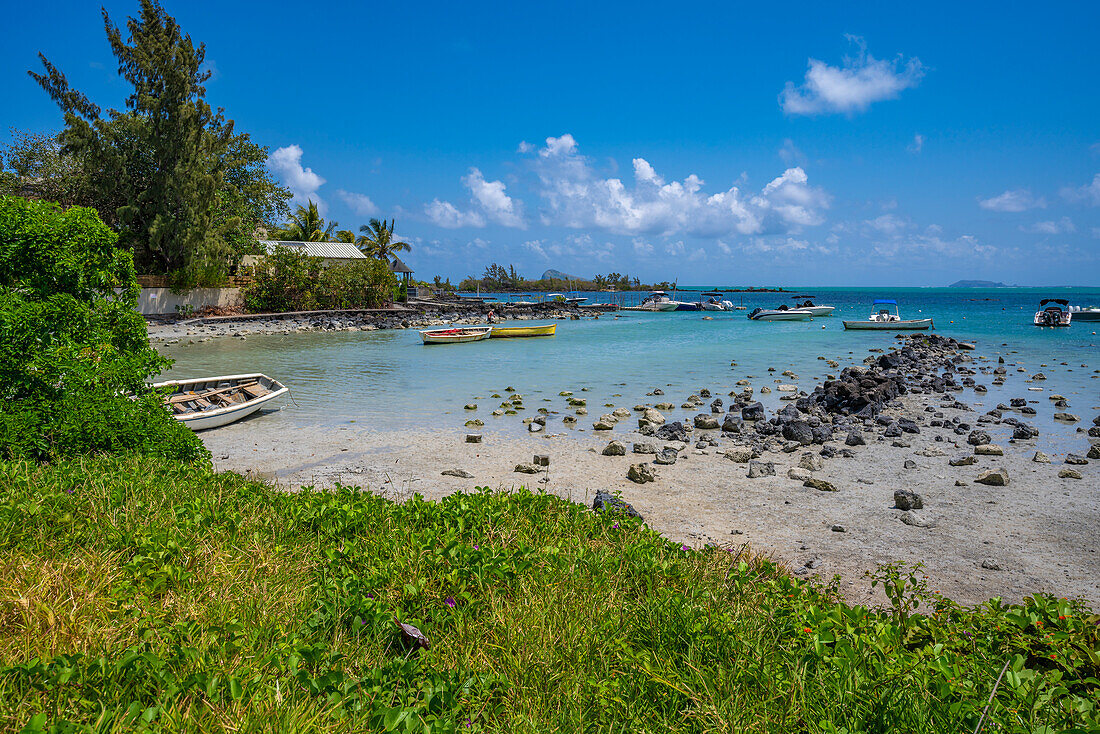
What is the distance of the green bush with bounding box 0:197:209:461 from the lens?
6.28 metres

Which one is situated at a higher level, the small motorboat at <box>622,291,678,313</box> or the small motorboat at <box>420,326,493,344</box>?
the small motorboat at <box>622,291,678,313</box>

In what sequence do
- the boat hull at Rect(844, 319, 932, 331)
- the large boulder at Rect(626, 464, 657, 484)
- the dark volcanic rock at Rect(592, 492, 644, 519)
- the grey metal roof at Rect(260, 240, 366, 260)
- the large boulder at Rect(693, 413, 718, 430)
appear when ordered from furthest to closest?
1. the grey metal roof at Rect(260, 240, 366, 260)
2. the boat hull at Rect(844, 319, 932, 331)
3. the large boulder at Rect(693, 413, 718, 430)
4. the large boulder at Rect(626, 464, 657, 484)
5. the dark volcanic rock at Rect(592, 492, 644, 519)

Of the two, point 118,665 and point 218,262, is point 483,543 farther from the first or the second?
point 218,262

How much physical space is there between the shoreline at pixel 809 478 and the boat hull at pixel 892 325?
35684mm

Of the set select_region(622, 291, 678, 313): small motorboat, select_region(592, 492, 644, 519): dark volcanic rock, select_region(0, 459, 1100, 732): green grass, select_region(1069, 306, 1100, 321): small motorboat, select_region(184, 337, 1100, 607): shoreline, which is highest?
select_region(622, 291, 678, 313): small motorboat

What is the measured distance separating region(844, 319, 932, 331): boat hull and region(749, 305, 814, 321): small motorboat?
14.5 meters

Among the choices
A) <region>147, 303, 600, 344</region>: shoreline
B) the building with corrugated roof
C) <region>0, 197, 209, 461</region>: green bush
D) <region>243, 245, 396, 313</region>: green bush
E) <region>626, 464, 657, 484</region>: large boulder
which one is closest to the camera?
<region>0, 197, 209, 461</region>: green bush

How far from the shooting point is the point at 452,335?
3497 cm

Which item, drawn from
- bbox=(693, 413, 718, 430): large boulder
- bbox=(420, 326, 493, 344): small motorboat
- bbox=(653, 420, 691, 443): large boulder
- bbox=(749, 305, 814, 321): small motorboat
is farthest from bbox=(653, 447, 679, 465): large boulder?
bbox=(749, 305, 814, 321): small motorboat

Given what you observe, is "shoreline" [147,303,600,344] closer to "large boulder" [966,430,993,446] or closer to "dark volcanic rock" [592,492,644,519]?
"dark volcanic rock" [592,492,644,519]

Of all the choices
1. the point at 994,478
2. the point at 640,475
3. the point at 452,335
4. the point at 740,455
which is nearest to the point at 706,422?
the point at 740,455

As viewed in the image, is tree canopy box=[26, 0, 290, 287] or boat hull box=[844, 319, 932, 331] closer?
tree canopy box=[26, 0, 290, 287]

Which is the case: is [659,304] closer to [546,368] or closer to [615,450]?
[546,368]

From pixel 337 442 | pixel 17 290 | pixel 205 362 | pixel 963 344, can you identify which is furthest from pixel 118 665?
pixel 963 344
